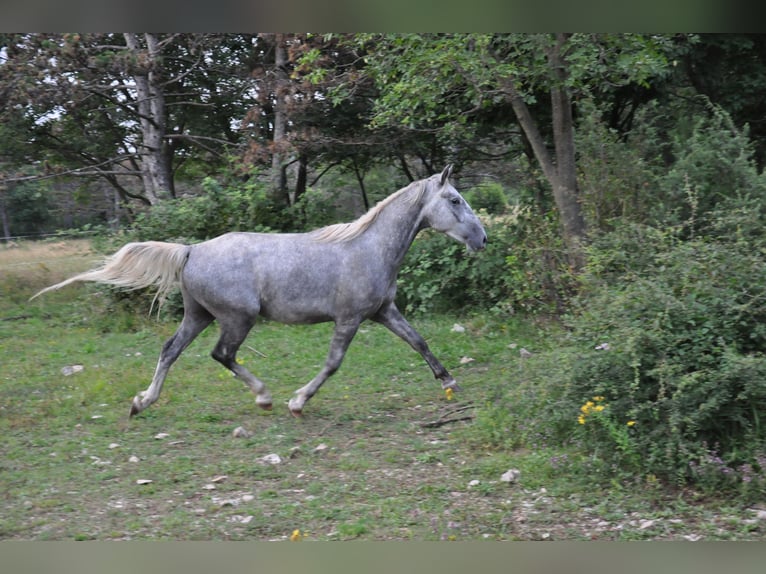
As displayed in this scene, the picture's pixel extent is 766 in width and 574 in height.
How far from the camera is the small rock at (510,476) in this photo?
16.4 ft

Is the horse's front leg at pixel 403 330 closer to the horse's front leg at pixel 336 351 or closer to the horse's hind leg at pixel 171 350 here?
the horse's front leg at pixel 336 351

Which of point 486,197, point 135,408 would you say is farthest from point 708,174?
point 135,408

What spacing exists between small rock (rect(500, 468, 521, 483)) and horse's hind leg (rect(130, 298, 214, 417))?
3209 millimetres

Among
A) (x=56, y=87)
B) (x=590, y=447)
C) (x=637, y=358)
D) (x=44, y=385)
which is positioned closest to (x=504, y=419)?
(x=590, y=447)

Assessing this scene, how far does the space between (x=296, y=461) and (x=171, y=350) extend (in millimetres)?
1804

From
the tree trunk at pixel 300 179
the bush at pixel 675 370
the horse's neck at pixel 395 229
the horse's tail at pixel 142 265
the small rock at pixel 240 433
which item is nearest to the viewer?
the bush at pixel 675 370

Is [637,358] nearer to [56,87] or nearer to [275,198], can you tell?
[275,198]

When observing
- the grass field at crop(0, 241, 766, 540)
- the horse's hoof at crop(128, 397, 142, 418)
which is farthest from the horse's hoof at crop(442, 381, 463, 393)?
the horse's hoof at crop(128, 397, 142, 418)

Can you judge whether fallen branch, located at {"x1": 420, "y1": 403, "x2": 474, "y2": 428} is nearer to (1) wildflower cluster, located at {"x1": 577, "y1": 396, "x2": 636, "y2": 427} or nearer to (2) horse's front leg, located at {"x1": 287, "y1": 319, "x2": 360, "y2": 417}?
(2) horse's front leg, located at {"x1": 287, "y1": 319, "x2": 360, "y2": 417}

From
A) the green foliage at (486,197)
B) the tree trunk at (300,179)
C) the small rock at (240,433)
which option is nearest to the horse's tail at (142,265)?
the small rock at (240,433)

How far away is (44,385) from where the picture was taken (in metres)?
7.88

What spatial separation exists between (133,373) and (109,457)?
262cm

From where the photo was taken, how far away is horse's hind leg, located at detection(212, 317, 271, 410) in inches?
257

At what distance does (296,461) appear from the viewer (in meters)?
5.57
